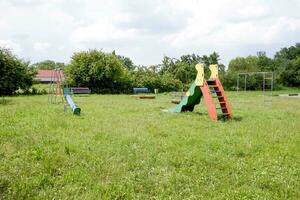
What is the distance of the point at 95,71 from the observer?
1339 inches

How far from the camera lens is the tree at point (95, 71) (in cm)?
3422

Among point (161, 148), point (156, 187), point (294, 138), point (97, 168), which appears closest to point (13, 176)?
point (97, 168)

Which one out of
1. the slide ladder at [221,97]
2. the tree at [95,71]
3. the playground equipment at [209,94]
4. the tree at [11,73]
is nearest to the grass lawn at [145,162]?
the playground equipment at [209,94]

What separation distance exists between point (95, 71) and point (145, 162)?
2852 cm

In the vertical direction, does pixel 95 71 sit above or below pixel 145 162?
above

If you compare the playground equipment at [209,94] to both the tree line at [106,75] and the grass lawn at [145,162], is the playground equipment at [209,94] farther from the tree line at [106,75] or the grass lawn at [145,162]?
the tree line at [106,75]

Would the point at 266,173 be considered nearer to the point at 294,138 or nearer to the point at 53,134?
the point at 294,138

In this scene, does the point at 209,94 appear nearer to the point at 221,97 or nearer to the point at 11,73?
the point at 221,97

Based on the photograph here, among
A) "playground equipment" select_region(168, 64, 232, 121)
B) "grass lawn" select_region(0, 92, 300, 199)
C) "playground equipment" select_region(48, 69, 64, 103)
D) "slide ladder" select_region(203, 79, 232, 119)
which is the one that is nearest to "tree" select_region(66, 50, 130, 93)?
"playground equipment" select_region(48, 69, 64, 103)

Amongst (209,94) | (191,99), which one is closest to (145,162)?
(209,94)

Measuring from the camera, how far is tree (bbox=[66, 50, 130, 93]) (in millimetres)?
34219

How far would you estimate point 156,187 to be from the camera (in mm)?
5062

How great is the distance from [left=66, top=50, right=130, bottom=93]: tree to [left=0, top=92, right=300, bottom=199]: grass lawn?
2460 centimetres

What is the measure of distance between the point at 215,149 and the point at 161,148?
1123mm
